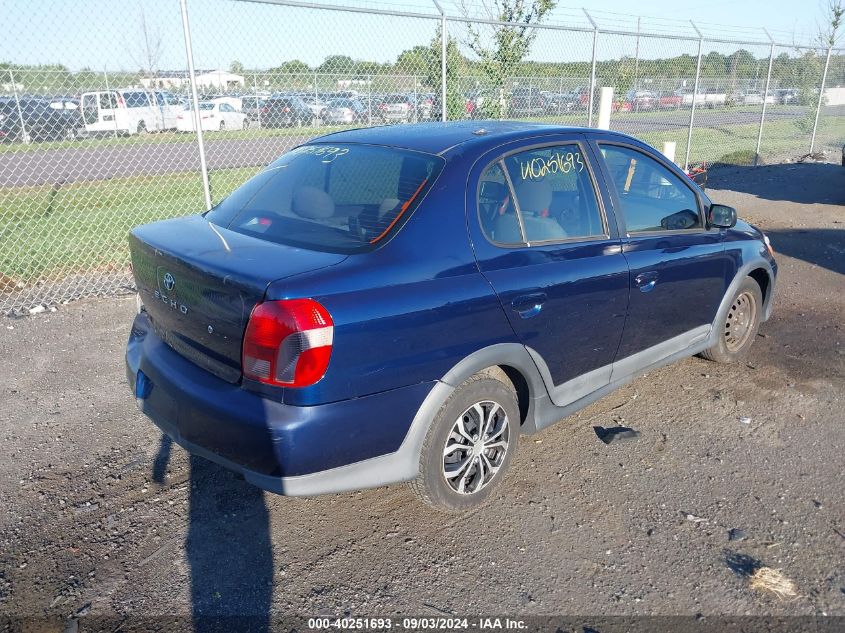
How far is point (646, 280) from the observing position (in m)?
3.65

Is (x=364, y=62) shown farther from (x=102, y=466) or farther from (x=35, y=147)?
(x=102, y=466)

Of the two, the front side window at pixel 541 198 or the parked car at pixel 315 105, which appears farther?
the parked car at pixel 315 105

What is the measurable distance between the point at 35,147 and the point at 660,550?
28.6ft

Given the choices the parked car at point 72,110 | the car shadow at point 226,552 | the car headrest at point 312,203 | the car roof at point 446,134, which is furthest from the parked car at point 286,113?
the car shadow at point 226,552

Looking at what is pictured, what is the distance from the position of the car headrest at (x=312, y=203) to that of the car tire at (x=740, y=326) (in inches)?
119

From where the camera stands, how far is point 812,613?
2508 mm

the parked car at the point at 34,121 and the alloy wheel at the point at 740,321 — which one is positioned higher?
the parked car at the point at 34,121

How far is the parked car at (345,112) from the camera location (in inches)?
356

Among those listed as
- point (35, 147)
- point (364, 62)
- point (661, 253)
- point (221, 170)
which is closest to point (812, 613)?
point (661, 253)

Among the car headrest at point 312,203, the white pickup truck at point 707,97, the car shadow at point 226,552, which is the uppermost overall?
the white pickup truck at point 707,97

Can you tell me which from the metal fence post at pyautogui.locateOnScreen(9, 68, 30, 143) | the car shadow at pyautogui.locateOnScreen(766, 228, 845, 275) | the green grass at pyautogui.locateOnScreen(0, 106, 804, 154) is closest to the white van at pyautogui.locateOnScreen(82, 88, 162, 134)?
the green grass at pyautogui.locateOnScreen(0, 106, 804, 154)

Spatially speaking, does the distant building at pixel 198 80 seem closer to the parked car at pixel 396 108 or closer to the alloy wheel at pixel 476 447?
the parked car at pixel 396 108

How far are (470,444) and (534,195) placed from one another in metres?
1.28

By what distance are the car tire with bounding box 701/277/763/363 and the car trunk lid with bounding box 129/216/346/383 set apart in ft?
10.8
